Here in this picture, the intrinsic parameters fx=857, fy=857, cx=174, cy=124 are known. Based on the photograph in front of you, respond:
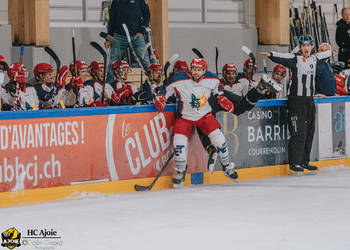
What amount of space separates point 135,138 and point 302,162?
2.65 metres

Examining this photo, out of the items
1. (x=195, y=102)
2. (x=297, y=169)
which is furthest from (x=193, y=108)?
(x=297, y=169)

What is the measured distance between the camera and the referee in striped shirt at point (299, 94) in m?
11.3

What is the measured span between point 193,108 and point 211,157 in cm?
72

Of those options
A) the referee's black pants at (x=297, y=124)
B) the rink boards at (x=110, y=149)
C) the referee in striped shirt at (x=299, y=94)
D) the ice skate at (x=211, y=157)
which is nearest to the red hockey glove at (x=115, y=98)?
the rink boards at (x=110, y=149)

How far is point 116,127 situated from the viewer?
9836mm

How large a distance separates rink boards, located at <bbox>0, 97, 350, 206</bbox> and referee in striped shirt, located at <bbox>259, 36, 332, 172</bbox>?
0.56 feet

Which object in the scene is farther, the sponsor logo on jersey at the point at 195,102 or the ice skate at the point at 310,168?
the ice skate at the point at 310,168

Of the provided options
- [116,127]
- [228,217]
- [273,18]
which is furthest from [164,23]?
[228,217]

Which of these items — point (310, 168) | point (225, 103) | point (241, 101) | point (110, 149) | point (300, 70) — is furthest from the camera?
point (310, 168)

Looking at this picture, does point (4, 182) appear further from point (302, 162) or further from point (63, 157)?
point (302, 162)

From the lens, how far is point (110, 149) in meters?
9.77

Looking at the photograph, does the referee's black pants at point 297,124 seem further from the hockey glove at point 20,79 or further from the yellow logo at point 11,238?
the yellow logo at point 11,238

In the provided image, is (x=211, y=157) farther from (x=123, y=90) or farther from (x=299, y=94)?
(x=299, y=94)

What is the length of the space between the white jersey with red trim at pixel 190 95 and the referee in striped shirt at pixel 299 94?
1.45 metres
